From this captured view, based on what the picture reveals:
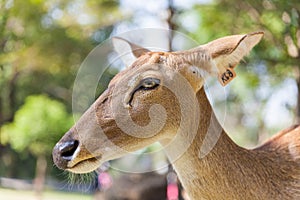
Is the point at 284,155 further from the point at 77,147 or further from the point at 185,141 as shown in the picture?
the point at 77,147

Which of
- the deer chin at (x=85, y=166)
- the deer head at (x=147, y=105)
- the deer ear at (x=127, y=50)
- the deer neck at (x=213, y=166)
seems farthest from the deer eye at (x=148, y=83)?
the deer ear at (x=127, y=50)

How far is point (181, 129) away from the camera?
2.57m

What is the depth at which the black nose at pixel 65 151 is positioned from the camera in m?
2.36

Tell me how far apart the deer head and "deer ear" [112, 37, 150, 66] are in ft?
1.57

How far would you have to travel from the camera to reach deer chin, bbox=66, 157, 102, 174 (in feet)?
7.88

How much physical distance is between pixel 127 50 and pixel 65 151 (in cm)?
95

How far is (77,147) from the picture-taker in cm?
237

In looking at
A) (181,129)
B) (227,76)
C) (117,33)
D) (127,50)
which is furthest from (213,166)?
(117,33)

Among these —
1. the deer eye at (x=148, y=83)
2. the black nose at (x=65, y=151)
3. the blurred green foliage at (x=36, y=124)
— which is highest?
the deer eye at (x=148, y=83)

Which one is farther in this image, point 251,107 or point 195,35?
point 251,107

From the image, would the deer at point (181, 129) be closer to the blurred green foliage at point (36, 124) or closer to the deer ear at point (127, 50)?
the deer ear at point (127, 50)

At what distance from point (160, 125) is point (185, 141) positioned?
140 mm

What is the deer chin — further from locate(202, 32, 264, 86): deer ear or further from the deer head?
locate(202, 32, 264, 86): deer ear

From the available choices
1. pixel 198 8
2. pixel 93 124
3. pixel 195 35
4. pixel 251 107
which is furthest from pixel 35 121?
pixel 93 124
